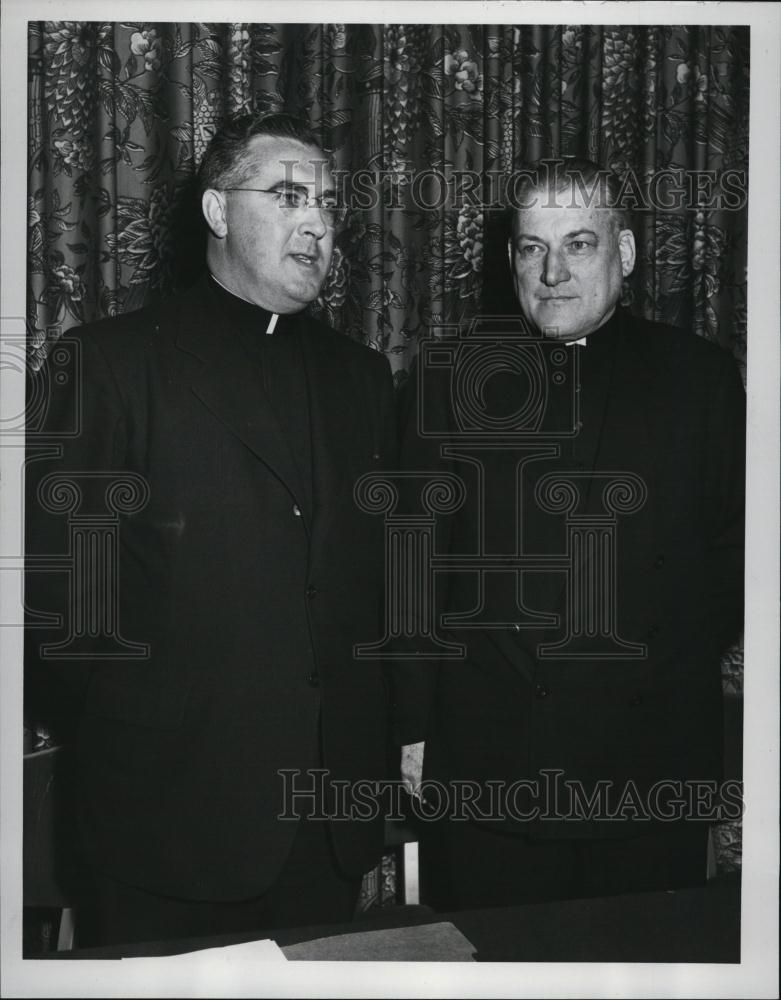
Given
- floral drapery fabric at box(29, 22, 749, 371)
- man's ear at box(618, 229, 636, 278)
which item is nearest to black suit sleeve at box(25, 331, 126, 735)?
floral drapery fabric at box(29, 22, 749, 371)

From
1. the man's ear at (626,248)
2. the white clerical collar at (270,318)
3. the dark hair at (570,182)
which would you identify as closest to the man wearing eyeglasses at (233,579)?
the white clerical collar at (270,318)

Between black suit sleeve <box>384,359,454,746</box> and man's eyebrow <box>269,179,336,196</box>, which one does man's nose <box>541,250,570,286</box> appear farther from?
man's eyebrow <box>269,179,336,196</box>

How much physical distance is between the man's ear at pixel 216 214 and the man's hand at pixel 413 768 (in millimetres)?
1042

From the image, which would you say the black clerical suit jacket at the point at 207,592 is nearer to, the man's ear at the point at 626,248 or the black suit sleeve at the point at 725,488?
the man's ear at the point at 626,248

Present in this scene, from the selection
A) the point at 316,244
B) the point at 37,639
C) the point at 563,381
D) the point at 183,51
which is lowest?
the point at 37,639

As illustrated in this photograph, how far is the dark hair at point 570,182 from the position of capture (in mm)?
2225

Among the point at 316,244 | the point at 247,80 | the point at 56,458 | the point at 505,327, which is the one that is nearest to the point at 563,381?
the point at 505,327

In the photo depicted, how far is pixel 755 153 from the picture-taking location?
2.28 meters

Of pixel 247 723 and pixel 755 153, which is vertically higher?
pixel 755 153

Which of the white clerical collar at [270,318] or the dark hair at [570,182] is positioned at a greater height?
the dark hair at [570,182]

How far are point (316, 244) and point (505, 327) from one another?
0.39m

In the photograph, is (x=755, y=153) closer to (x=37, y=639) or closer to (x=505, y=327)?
(x=505, y=327)

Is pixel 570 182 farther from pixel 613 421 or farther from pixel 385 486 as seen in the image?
pixel 385 486

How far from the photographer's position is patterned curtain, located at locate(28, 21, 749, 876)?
220 cm
